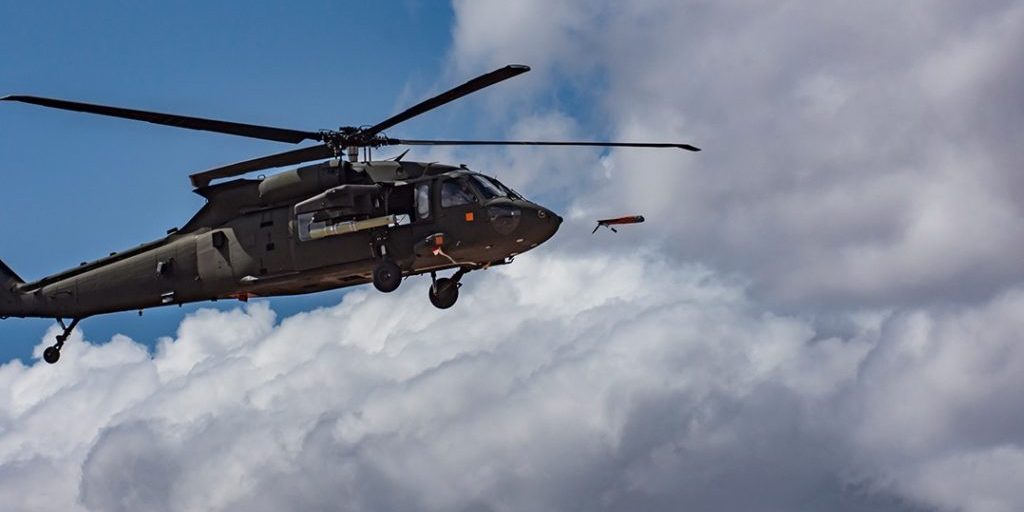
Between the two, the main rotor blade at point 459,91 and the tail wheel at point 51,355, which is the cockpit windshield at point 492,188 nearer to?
the main rotor blade at point 459,91

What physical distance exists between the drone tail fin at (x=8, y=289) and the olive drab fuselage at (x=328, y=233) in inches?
232

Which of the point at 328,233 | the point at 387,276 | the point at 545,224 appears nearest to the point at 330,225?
the point at 328,233

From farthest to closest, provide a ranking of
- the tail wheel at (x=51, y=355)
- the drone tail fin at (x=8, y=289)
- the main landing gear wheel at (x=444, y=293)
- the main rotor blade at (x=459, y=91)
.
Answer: the drone tail fin at (x=8, y=289)
the tail wheel at (x=51, y=355)
the main landing gear wheel at (x=444, y=293)
the main rotor blade at (x=459, y=91)


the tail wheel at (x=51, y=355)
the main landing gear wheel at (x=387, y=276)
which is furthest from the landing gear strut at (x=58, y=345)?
the main landing gear wheel at (x=387, y=276)

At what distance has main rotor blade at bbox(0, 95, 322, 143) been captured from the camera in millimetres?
41969

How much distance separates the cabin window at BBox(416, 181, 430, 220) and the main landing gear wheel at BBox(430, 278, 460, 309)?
3133mm

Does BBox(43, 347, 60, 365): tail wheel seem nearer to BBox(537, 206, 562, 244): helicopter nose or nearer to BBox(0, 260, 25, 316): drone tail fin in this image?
BBox(0, 260, 25, 316): drone tail fin

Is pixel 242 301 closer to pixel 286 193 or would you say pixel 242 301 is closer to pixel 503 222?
pixel 286 193

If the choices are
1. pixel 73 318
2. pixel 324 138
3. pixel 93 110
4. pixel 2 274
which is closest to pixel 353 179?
pixel 324 138

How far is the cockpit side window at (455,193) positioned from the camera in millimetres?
44375

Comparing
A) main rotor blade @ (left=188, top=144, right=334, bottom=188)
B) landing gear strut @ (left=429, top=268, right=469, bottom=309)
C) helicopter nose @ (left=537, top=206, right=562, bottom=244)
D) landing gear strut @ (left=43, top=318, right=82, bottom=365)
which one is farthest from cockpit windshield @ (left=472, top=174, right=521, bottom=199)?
landing gear strut @ (left=43, top=318, right=82, bottom=365)

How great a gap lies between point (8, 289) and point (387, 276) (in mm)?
18690

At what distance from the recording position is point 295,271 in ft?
151

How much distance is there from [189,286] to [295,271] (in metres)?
4.94
